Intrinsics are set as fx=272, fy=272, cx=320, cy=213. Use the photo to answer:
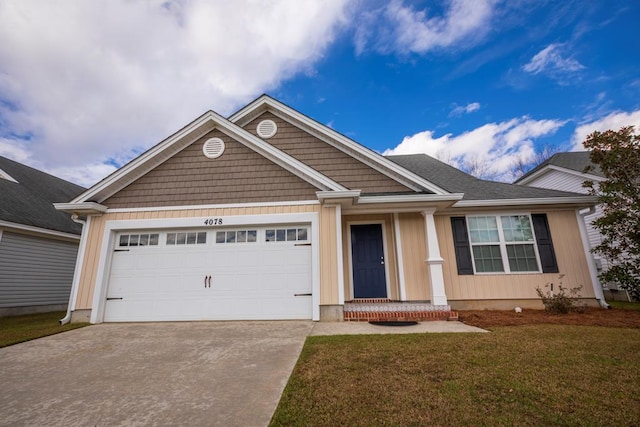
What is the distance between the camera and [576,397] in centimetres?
247

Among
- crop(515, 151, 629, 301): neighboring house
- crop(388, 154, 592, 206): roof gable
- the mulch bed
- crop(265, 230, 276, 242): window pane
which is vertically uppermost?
crop(515, 151, 629, 301): neighboring house

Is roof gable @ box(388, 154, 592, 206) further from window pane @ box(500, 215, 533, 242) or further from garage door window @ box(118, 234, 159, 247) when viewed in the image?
garage door window @ box(118, 234, 159, 247)

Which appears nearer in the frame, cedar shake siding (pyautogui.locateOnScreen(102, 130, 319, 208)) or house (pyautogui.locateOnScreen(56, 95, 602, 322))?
house (pyautogui.locateOnScreen(56, 95, 602, 322))

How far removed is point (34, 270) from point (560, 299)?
16.5 metres

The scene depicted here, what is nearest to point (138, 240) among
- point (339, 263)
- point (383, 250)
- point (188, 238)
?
point (188, 238)

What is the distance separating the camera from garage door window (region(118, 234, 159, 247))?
23.3ft

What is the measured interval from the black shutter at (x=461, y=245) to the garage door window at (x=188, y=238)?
6.93 m

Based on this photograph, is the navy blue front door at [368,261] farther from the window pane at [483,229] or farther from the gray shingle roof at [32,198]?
the gray shingle roof at [32,198]

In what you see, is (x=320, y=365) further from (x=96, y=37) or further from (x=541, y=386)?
(x=96, y=37)

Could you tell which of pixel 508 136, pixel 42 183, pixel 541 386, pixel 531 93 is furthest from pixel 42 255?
pixel 508 136

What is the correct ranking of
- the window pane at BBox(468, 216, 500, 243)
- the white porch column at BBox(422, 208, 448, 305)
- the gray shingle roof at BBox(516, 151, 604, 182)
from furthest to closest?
the gray shingle roof at BBox(516, 151, 604, 182), the window pane at BBox(468, 216, 500, 243), the white porch column at BBox(422, 208, 448, 305)

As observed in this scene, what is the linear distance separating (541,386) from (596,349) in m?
2.10

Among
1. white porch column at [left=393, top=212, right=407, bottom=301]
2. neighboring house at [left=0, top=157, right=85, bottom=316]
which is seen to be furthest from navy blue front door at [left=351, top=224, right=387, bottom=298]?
neighboring house at [left=0, top=157, right=85, bottom=316]

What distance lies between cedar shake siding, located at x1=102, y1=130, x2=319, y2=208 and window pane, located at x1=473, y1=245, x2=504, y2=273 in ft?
16.2
